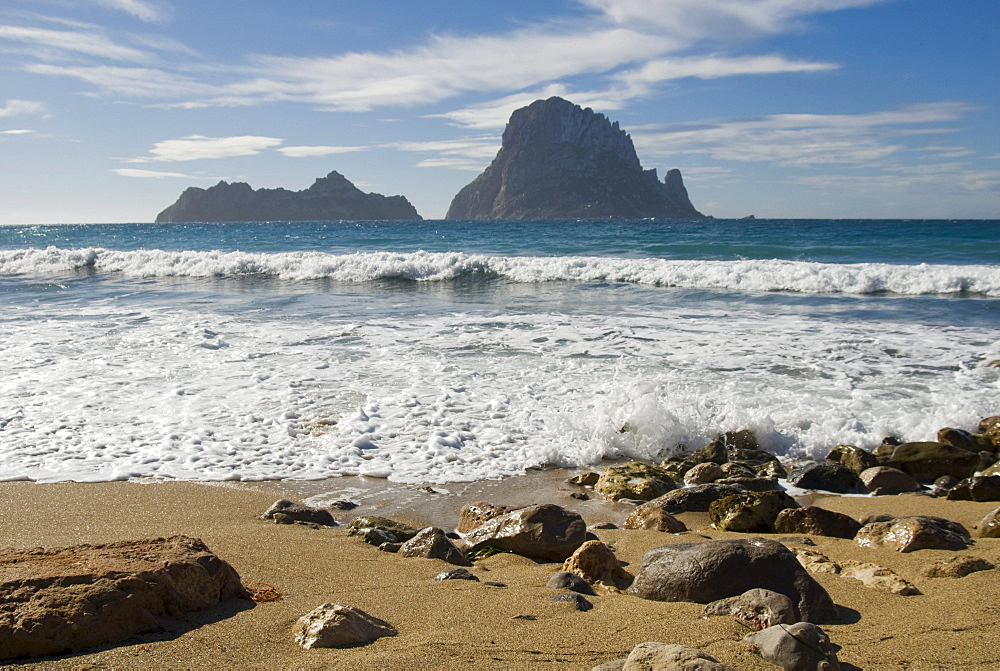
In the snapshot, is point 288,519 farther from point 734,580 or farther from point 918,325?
point 918,325

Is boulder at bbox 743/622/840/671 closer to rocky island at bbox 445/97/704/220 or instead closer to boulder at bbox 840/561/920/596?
boulder at bbox 840/561/920/596

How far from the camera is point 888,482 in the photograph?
5.51 meters

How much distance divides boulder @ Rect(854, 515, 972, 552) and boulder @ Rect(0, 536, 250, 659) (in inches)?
135

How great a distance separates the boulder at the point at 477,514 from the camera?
14.9ft

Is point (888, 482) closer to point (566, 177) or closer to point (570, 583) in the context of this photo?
point (570, 583)

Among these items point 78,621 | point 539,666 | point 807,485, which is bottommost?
point 807,485

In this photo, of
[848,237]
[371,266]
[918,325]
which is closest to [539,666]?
[918,325]

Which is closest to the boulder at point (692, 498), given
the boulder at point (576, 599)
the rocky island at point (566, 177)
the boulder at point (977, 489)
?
the boulder at point (977, 489)

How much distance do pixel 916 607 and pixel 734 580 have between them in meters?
0.79

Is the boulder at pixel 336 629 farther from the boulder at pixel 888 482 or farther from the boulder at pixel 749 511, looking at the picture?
the boulder at pixel 888 482

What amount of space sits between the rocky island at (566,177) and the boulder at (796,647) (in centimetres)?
11738

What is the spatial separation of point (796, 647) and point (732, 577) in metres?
0.63

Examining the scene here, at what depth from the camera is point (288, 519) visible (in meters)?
4.48

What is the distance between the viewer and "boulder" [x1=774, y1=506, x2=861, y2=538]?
4.36 meters
